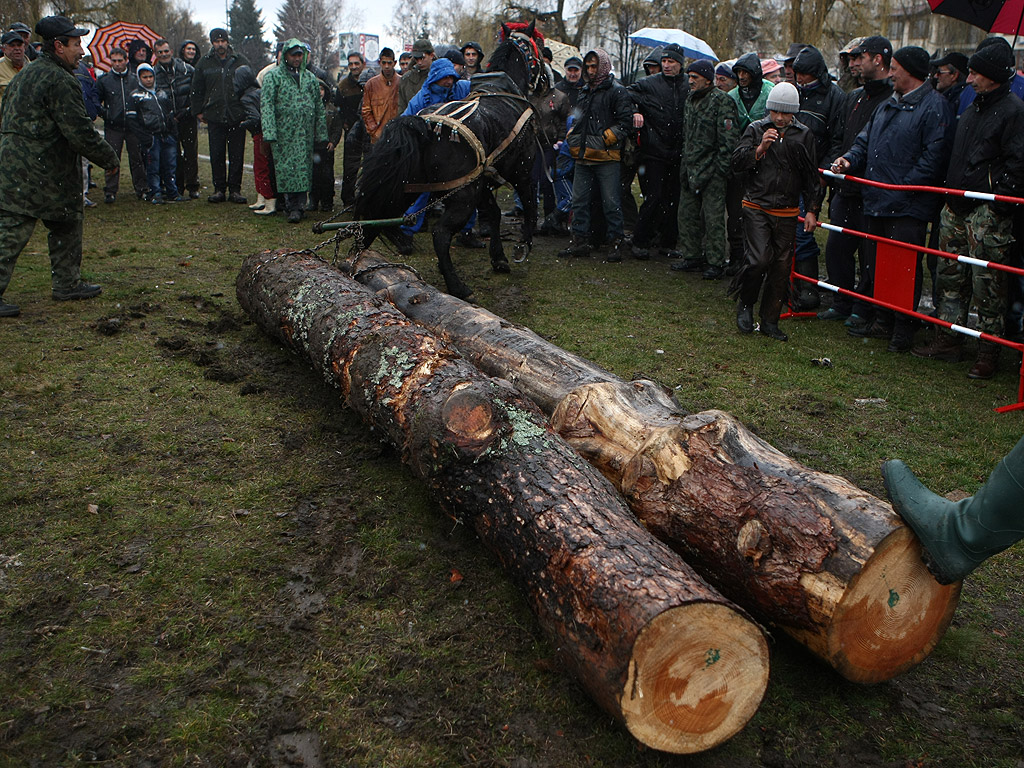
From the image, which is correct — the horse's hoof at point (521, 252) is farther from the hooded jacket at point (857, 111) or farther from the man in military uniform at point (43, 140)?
the man in military uniform at point (43, 140)

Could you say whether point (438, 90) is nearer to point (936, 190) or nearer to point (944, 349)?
point (936, 190)

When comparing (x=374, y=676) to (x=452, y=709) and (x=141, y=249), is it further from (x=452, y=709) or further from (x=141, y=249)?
(x=141, y=249)

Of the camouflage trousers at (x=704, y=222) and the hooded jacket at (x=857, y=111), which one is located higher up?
the hooded jacket at (x=857, y=111)

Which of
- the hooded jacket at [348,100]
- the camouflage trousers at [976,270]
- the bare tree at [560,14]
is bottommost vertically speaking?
the camouflage trousers at [976,270]

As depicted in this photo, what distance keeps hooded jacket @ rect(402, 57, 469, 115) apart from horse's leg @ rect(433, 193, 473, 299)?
1.40 meters

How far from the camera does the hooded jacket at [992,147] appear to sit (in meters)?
Result: 5.00

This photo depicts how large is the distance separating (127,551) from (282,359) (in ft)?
7.43

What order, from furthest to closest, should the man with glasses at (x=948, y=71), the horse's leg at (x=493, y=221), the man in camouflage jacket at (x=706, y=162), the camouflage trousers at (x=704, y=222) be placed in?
the camouflage trousers at (x=704, y=222), the man in camouflage jacket at (x=706, y=162), the horse's leg at (x=493, y=221), the man with glasses at (x=948, y=71)

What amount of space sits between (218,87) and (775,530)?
404 inches

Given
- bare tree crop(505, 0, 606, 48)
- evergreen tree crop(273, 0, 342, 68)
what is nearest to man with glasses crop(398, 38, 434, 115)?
bare tree crop(505, 0, 606, 48)

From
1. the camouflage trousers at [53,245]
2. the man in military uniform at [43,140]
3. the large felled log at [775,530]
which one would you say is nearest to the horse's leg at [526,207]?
the man in military uniform at [43,140]

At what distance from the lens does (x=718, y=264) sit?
7.89m

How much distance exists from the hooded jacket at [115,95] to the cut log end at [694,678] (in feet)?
35.1

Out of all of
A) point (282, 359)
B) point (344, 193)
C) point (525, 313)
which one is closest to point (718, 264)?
point (525, 313)
